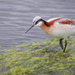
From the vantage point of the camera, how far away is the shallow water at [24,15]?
8469 millimetres

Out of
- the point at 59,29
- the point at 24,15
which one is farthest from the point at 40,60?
the point at 24,15

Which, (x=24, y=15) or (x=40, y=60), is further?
(x=24, y=15)

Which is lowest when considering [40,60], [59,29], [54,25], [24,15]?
[40,60]

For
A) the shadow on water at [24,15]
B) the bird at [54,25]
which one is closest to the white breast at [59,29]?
the bird at [54,25]

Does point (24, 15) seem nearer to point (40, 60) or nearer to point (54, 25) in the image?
point (54, 25)

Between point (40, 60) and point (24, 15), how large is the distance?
5464 mm

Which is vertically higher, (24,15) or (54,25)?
(54,25)

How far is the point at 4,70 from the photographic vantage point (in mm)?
5812

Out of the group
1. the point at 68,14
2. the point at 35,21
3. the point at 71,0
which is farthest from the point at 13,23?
the point at 71,0

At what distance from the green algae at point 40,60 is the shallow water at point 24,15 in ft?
2.40

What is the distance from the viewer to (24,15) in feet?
37.7

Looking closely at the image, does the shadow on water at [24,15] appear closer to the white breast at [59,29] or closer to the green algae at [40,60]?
the green algae at [40,60]

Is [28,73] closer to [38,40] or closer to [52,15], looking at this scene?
[38,40]

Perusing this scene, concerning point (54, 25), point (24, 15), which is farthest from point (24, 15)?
point (54, 25)
